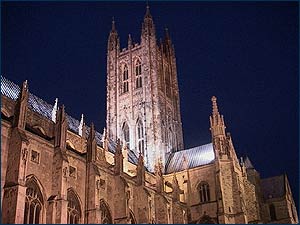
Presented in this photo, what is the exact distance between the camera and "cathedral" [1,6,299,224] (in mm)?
24641

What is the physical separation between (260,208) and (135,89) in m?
22.8

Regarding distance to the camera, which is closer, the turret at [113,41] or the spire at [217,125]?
the spire at [217,125]

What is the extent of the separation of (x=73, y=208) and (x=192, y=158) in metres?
23.0

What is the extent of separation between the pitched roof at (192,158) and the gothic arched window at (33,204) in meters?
24.2

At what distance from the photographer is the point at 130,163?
148 feet

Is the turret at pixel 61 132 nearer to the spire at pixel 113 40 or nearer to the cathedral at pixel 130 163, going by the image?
the cathedral at pixel 130 163

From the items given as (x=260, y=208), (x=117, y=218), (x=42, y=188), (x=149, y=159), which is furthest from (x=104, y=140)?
(x=260, y=208)

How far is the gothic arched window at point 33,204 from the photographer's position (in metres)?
23.9

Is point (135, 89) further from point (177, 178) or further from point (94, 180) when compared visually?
point (94, 180)

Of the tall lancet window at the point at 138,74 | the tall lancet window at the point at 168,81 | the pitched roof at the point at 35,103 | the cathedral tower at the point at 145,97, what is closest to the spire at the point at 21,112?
the pitched roof at the point at 35,103

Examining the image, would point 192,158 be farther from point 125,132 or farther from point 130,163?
point 125,132

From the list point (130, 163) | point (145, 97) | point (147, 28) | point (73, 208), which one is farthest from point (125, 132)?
point (73, 208)

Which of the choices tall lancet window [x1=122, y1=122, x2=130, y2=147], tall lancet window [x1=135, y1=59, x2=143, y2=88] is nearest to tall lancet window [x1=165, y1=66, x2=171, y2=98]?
tall lancet window [x1=135, y1=59, x2=143, y2=88]

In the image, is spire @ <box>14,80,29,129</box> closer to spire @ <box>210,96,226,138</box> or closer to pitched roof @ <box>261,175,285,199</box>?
spire @ <box>210,96,226,138</box>
